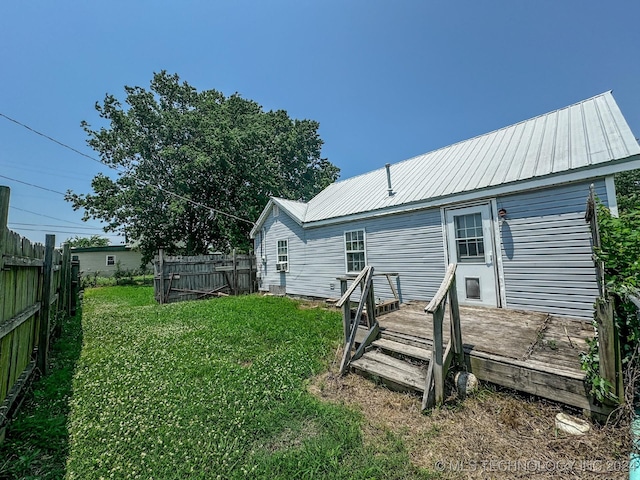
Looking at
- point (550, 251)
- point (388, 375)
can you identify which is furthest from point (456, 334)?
point (550, 251)

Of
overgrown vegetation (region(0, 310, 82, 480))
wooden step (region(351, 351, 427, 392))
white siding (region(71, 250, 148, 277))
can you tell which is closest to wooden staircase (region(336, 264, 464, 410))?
wooden step (region(351, 351, 427, 392))

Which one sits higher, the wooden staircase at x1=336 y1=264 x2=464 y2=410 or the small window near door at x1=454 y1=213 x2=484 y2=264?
the small window near door at x1=454 y1=213 x2=484 y2=264

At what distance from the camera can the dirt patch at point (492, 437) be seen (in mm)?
1969

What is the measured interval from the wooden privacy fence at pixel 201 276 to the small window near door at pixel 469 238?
936 cm

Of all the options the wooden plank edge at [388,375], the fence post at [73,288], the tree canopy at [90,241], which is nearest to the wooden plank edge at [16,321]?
the wooden plank edge at [388,375]

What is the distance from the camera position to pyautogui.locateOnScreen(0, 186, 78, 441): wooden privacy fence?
2.33 meters

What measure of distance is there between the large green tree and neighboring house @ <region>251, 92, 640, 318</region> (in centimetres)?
1137

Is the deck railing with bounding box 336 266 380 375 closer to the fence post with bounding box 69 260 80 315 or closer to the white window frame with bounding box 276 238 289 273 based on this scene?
the white window frame with bounding box 276 238 289 273

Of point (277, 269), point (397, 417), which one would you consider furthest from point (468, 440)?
point (277, 269)

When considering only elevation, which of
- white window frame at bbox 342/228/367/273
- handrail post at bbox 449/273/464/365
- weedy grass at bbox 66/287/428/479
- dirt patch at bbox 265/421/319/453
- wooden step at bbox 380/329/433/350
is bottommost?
dirt patch at bbox 265/421/319/453

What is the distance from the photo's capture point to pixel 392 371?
3307 millimetres

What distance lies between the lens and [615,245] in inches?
104

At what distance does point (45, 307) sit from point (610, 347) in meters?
6.49

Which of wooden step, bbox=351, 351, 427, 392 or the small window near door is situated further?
the small window near door
